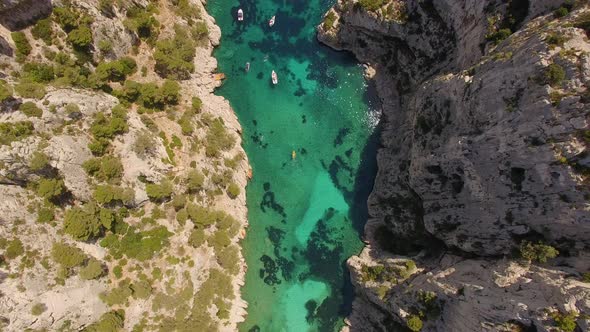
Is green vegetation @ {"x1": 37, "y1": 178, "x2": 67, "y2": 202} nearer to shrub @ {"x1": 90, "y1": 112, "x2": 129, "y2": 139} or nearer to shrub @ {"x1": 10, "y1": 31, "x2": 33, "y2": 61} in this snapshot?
shrub @ {"x1": 90, "y1": 112, "x2": 129, "y2": 139}

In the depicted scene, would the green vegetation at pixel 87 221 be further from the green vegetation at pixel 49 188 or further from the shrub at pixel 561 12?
the shrub at pixel 561 12

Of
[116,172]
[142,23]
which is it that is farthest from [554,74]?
[142,23]

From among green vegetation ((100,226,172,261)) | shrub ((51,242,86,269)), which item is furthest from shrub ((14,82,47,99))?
green vegetation ((100,226,172,261))

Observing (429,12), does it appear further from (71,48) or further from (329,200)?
(71,48)

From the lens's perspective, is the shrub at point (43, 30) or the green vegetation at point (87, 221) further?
the shrub at point (43, 30)

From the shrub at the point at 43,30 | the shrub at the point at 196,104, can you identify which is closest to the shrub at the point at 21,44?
the shrub at the point at 43,30

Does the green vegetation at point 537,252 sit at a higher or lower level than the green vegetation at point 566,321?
higher
